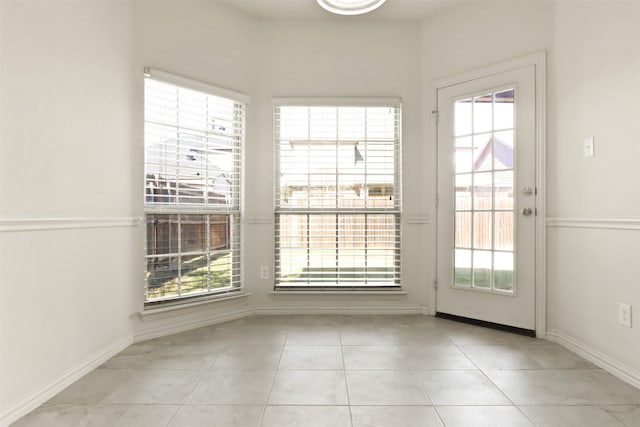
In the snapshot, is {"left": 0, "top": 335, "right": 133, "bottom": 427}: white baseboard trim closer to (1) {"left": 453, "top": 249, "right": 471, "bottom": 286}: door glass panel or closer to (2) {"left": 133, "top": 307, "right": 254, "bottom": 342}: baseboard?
(2) {"left": 133, "top": 307, "right": 254, "bottom": 342}: baseboard

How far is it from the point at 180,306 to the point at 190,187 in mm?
933

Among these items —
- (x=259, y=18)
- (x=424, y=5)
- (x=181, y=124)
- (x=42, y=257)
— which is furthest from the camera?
(x=259, y=18)

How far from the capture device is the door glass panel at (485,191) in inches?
118

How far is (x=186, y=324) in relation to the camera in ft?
10.1

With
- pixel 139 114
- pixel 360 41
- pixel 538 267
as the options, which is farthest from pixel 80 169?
pixel 538 267

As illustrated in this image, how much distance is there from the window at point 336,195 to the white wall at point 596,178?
127 cm

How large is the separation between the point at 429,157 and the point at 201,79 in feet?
6.72

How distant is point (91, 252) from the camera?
91.7 inches

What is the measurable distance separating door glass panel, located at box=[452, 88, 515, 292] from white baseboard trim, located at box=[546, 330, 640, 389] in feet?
1.42

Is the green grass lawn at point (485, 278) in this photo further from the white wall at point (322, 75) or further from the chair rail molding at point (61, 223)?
the chair rail molding at point (61, 223)

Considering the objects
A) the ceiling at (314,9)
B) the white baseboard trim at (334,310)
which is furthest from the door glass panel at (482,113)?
the white baseboard trim at (334,310)

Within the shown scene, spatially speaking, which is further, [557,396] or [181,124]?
[181,124]

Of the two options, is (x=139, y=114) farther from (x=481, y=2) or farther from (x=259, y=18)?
(x=481, y=2)

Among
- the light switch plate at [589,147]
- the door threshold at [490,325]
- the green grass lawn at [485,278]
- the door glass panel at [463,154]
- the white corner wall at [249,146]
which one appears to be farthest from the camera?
the door glass panel at [463,154]
